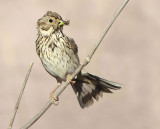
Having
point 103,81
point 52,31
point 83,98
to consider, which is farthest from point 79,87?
point 52,31

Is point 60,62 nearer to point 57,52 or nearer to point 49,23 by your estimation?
point 57,52

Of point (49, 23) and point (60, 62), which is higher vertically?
point (49, 23)

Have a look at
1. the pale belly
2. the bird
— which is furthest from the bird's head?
the pale belly

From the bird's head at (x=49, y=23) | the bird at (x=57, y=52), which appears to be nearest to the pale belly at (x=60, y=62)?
the bird at (x=57, y=52)

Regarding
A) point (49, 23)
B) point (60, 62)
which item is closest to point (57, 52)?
point (60, 62)

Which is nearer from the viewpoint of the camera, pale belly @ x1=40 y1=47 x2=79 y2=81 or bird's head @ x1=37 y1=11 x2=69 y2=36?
bird's head @ x1=37 y1=11 x2=69 y2=36

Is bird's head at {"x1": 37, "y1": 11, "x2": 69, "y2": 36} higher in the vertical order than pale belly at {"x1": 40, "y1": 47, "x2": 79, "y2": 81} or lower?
higher

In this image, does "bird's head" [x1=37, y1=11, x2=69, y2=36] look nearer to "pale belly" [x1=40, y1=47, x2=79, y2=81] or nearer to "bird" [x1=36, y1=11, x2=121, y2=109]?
"bird" [x1=36, y1=11, x2=121, y2=109]

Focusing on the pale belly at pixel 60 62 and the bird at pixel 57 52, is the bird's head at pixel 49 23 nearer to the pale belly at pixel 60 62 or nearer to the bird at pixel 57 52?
the bird at pixel 57 52

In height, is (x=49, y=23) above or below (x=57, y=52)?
above
